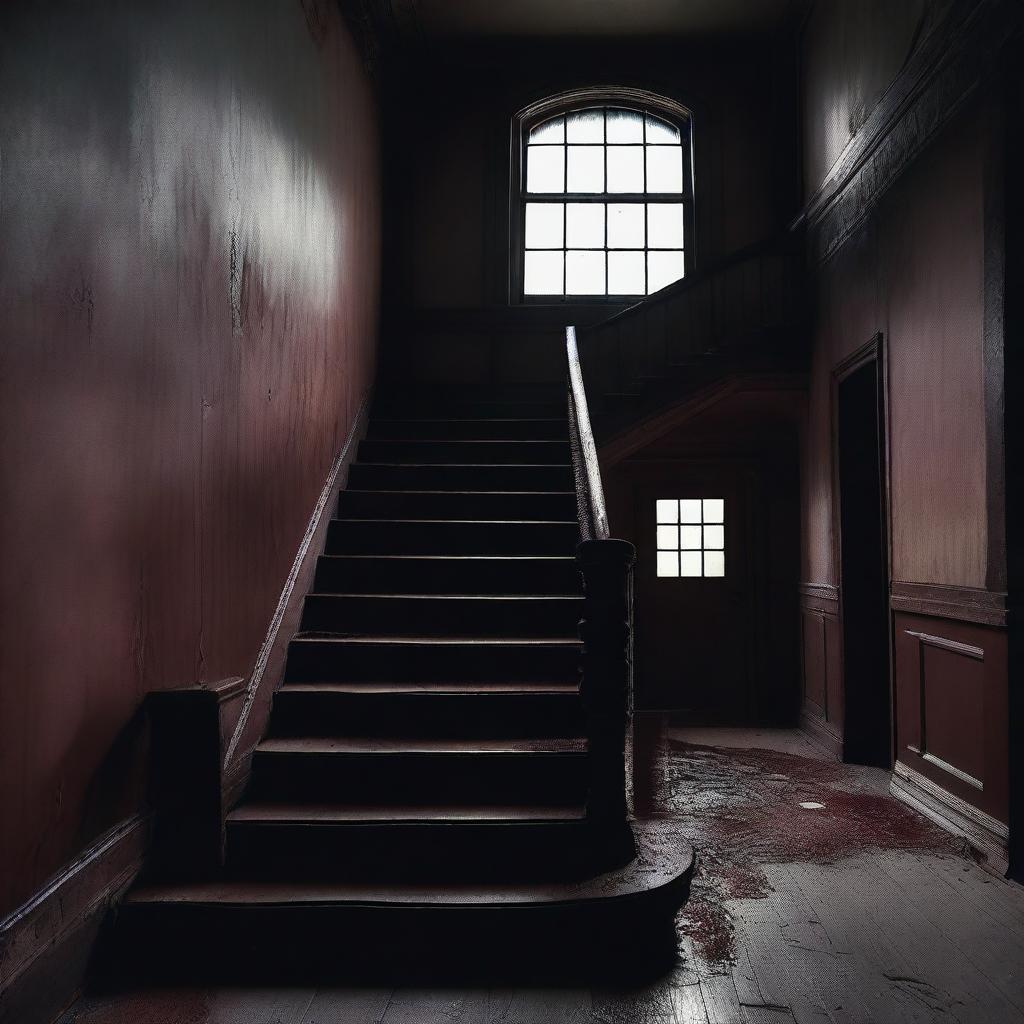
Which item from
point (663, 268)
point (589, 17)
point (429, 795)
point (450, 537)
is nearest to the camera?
point (429, 795)

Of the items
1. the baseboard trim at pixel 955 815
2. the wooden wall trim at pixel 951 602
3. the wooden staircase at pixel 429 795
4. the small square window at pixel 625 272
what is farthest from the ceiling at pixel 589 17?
the baseboard trim at pixel 955 815

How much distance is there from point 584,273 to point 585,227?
403mm

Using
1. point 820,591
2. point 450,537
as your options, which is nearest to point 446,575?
point 450,537

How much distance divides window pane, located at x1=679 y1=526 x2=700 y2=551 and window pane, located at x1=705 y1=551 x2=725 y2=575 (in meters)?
0.12

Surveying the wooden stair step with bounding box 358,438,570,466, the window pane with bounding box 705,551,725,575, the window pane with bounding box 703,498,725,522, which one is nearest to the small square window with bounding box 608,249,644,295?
the window pane with bounding box 703,498,725,522

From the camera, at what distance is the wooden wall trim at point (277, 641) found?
3.48 meters

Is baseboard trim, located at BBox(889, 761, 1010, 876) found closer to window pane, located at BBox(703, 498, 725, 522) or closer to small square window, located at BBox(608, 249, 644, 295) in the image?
window pane, located at BBox(703, 498, 725, 522)

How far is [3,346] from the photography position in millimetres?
2168

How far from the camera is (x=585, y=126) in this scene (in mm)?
8266

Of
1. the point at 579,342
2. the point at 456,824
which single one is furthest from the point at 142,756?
the point at 579,342

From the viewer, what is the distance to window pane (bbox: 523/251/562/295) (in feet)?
26.7

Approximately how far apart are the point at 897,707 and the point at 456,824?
283 cm

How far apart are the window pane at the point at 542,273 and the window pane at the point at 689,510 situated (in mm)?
2052

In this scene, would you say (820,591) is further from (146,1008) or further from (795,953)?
(146,1008)
